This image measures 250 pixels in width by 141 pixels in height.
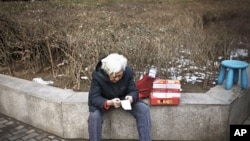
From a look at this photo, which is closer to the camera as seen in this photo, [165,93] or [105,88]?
[105,88]

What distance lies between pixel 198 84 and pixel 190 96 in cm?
74

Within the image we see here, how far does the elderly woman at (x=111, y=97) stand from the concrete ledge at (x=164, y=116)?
0.23m

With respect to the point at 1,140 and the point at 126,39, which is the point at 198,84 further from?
the point at 1,140

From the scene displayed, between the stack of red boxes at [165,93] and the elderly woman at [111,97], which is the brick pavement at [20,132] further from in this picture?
the stack of red boxes at [165,93]

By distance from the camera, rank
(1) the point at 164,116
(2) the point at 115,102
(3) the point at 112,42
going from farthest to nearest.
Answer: (3) the point at 112,42, (1) the point at 164,116, (2) the point at 115,102

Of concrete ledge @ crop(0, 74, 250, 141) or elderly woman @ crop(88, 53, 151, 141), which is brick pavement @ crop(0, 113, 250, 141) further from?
elderly woman @ crop(88, 53, 151, 141)

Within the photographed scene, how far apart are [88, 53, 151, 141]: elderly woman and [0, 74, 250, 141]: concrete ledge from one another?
0.75ft

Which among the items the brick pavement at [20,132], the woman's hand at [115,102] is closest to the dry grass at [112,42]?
the brick pavement at [20,132]

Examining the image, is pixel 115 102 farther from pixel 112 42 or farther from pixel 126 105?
pixel 112 42

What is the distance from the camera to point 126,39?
567 centimetres

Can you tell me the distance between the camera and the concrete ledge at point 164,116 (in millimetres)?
4129

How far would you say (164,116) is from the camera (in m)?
4.17

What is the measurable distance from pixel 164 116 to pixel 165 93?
0.31 m

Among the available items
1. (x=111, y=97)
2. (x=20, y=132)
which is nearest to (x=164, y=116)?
(x=111, y=97)
